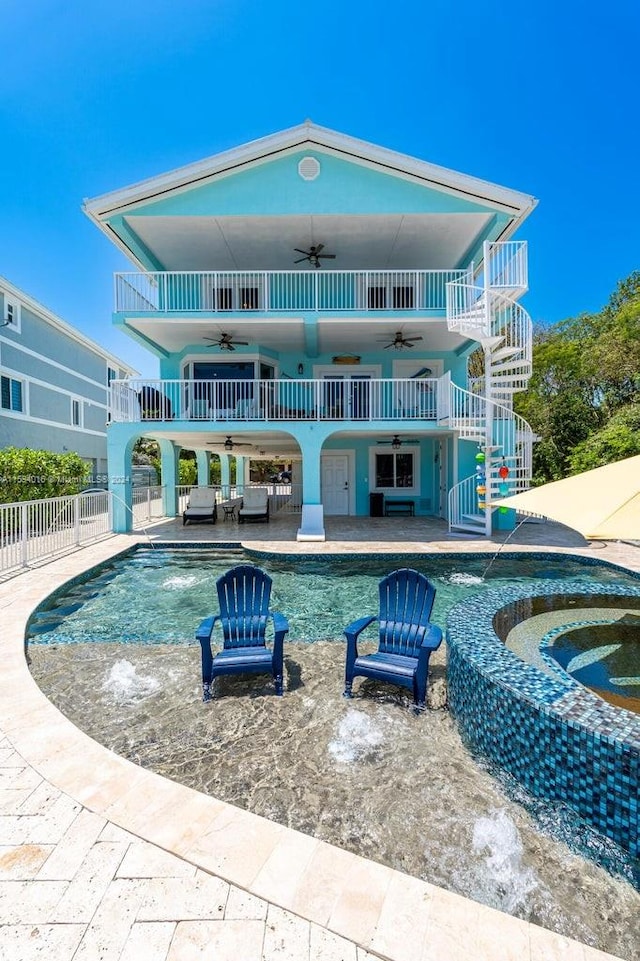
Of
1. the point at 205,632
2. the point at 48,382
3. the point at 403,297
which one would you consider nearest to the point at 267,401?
the point at 403,297

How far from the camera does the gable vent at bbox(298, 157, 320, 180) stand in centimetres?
1310

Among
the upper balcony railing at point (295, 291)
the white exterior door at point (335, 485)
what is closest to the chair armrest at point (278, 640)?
the upper balcony railing at point (295, 291)

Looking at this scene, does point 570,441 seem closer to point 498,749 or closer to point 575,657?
point 575,657

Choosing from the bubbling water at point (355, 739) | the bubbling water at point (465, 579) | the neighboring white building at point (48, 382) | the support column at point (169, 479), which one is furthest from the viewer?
the neighboring white building at point (48, 382)

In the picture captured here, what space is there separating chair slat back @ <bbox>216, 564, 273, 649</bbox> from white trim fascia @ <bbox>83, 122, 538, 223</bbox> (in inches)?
510

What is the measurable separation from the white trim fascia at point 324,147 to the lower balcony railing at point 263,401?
5386mm

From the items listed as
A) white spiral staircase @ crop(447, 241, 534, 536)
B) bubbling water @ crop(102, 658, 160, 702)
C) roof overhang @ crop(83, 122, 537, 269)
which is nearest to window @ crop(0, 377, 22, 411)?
roof overhang @ crop(83, 122, 537, 269)

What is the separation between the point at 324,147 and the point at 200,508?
11991mm

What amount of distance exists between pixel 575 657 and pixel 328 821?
3.24 meters

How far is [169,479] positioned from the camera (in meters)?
17.8

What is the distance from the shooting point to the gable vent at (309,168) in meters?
13.1

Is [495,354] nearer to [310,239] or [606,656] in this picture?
[310,239]

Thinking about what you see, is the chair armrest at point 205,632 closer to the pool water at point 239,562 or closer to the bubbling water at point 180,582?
the pool water at point 239,562

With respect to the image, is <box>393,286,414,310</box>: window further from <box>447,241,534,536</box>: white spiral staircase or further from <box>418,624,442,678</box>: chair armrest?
<box>418,624,442,678</box>: chair armrest
